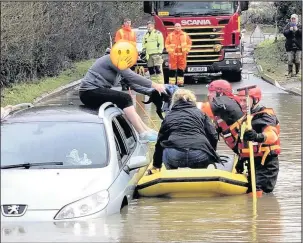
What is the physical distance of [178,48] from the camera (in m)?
24.8

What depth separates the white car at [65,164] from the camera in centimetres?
749

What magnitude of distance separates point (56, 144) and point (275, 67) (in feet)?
81.3

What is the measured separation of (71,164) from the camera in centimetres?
824

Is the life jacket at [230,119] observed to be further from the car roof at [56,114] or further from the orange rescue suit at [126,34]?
the orange rescue suit at [126,34]

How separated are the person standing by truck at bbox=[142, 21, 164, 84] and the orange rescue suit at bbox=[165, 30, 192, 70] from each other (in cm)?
26

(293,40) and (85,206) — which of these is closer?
(85,206)

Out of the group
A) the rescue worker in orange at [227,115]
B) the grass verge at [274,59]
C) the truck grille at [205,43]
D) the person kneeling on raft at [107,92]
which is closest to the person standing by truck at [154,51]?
the truck grille at [205,43]

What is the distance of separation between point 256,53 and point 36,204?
35.3 meters

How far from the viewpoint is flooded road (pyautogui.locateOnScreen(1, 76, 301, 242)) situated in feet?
23.4

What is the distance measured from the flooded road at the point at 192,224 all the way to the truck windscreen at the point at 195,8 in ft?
51.0

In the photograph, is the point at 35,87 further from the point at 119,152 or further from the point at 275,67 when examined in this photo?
the point at 119,152

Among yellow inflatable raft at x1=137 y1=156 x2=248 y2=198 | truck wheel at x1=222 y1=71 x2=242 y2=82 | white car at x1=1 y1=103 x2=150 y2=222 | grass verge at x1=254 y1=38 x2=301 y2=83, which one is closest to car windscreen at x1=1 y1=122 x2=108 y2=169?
white car at x1=1 y1=103 x2=150 y2=222

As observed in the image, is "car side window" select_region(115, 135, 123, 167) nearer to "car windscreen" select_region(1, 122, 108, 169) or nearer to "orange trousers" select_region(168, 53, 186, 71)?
"car windscreen" select_region(1, 122, 108, 169)

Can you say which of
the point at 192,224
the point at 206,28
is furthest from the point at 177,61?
the point at 192,224
